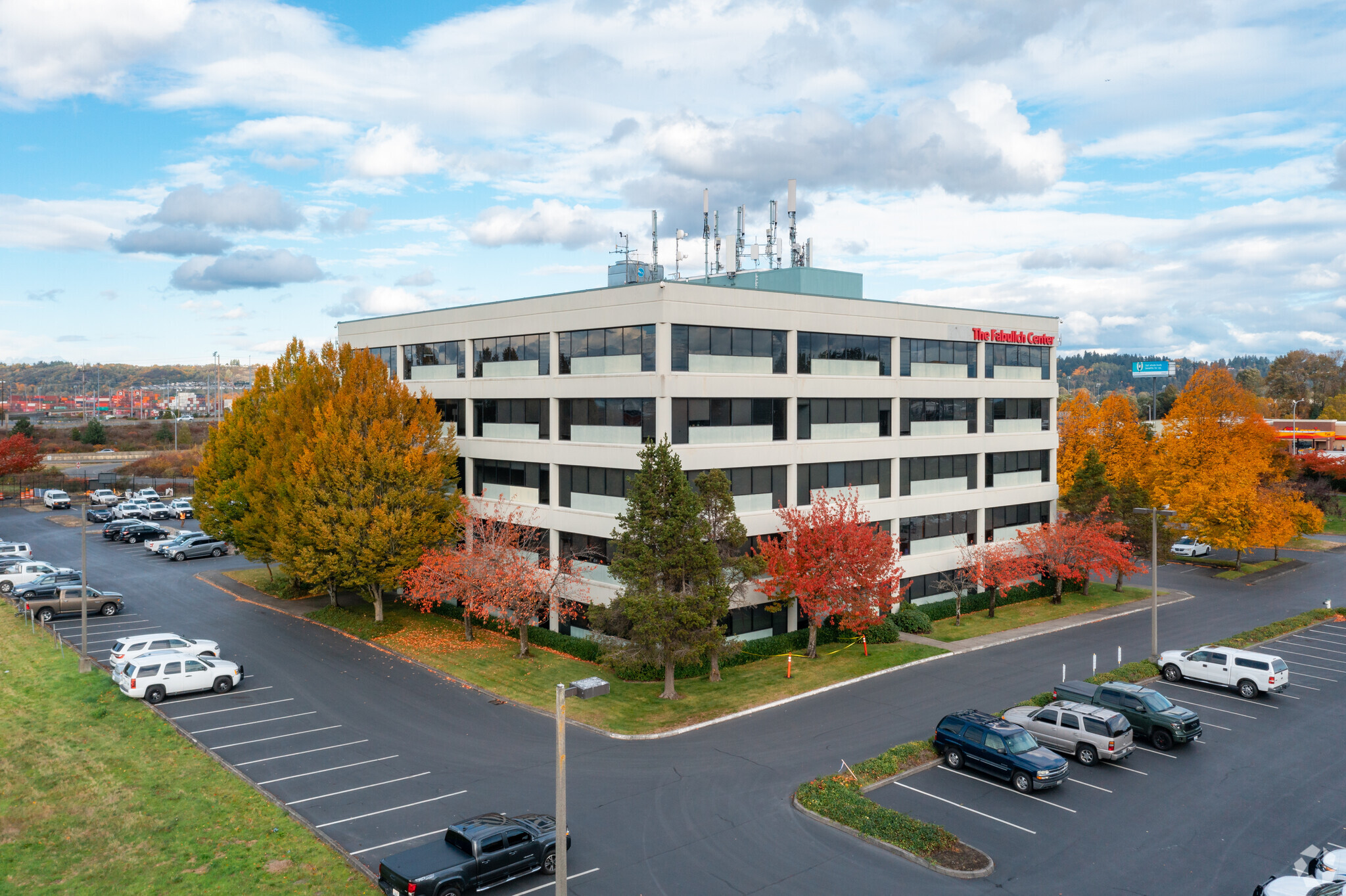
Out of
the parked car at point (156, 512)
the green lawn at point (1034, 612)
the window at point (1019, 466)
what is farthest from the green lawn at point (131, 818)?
the parked car at point (156, 512)

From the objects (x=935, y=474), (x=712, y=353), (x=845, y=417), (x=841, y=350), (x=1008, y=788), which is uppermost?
(x=841, y=350)

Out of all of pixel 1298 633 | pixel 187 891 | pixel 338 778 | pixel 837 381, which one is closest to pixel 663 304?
pixel 837 381

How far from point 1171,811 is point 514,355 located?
116 feet

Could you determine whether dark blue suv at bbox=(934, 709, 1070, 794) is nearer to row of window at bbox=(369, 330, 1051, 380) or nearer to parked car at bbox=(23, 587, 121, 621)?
row of window at bbox=(369, 330, 1051, 380)

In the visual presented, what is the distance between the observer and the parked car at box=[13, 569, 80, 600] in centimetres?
4634

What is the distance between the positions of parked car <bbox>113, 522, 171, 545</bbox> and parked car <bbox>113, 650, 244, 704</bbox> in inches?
1697

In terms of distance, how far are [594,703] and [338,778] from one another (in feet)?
34.1

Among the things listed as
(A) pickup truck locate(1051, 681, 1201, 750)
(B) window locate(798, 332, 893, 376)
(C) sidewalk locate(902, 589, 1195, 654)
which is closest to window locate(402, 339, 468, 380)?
(B) window locate(798, 332, 893, 376)

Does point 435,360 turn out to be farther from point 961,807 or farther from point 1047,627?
point 1047,627

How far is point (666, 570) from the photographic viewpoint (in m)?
32.8

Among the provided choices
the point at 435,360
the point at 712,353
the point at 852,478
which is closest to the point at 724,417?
the point at 712,353

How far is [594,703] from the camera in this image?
107 feet

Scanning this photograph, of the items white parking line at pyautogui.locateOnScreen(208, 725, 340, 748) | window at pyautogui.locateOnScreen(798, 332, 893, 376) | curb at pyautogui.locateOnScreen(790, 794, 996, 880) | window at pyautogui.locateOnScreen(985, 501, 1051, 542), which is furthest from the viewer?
window at pyautogui.locateOnScreen(985, 501, 1051, 542)

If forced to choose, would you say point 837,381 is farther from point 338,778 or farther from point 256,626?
point 256,626
